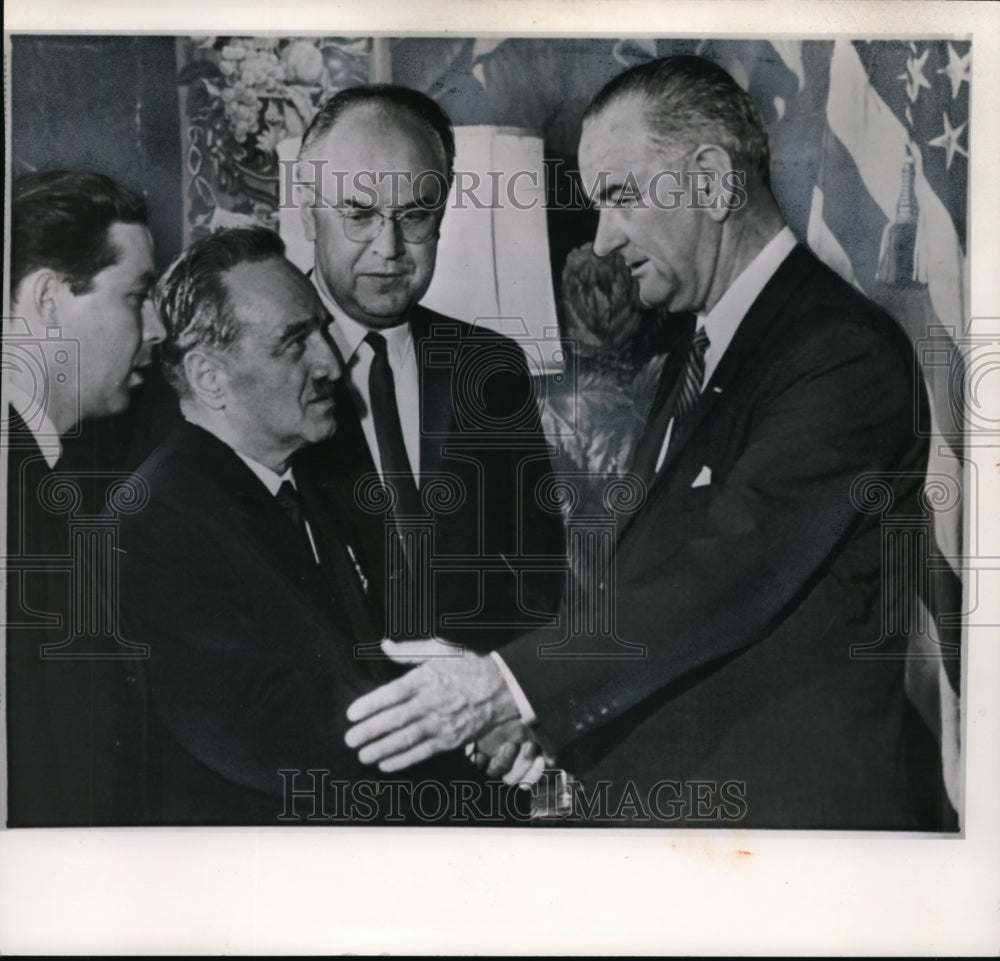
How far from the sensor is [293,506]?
2.55 metres

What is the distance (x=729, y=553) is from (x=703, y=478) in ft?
0.66

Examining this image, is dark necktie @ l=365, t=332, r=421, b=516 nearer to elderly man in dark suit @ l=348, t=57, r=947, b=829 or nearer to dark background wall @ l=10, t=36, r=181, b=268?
elderly man in dark suit @ l=348, t=57, r=947, b=829

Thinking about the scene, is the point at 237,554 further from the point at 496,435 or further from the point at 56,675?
the point at 496,435

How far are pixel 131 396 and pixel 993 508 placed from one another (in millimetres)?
2273

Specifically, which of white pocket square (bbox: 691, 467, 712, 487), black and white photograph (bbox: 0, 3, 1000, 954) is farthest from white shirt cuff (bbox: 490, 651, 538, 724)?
white pocket square (bbox: 691, 467, 712, 487)

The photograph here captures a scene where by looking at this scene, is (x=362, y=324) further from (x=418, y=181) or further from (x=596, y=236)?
(x=596, y=236)

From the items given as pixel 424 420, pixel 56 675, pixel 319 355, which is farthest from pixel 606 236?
pixel 56 675

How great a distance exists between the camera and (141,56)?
2564 mm

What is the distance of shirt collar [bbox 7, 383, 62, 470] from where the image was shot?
2.57m

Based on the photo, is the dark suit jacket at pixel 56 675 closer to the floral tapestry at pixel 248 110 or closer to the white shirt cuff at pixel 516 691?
the floral tapestry at pixel 248 110

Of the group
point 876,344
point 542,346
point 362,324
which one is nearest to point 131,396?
point 362,324

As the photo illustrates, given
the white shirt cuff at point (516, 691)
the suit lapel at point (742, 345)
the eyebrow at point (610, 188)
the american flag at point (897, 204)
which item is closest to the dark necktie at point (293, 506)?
the white shirt cuff at point (516, 691)

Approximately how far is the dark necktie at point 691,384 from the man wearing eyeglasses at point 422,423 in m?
0.36

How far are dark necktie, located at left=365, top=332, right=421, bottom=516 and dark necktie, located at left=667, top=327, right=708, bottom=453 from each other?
684mm
